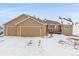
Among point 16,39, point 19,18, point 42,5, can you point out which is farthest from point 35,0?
point 16,39

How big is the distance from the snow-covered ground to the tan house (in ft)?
0.15

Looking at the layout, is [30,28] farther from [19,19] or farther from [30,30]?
[19,19]

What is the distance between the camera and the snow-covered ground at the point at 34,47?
7.63 feet

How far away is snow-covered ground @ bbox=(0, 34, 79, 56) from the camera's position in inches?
91.5

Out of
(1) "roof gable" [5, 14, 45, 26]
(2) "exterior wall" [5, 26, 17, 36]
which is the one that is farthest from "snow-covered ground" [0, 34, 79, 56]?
(1) "roof gable" [5, 14, 45, 26]

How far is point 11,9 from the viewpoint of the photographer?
2.33 meters

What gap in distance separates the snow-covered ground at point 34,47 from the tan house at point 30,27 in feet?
0.15

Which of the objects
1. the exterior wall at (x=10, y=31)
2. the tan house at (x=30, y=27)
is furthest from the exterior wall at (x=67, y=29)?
the exterior wall at (x=10, y=31)

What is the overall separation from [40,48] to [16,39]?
237mm

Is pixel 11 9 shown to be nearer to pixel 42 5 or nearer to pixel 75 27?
pixel 42 5

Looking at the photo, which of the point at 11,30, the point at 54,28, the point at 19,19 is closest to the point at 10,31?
the point at 11,30

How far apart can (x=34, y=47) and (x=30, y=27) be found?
19 cm

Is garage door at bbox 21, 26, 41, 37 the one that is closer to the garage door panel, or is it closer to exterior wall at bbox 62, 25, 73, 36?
the garage door panel

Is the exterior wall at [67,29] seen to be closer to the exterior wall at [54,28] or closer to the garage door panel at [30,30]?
the exterior wall at [54,28]
